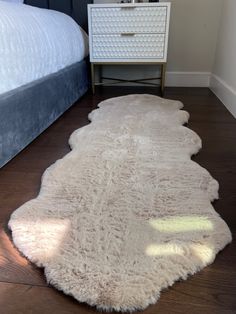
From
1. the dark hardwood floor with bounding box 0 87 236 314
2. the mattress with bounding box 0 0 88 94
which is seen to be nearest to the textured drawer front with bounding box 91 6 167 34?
the mattress with bounding box 0 0 88 94

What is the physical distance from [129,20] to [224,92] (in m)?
0.90

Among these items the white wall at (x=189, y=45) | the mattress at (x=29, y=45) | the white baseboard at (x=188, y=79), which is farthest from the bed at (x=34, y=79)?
the white baseboard at (x=188, y=79)

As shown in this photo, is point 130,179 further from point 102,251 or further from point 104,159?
point 102,251

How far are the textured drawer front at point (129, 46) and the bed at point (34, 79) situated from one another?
208mm

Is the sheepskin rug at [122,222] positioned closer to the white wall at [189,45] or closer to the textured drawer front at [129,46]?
the textured drawer front at [129,46]

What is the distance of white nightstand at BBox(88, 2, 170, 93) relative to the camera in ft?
6.95

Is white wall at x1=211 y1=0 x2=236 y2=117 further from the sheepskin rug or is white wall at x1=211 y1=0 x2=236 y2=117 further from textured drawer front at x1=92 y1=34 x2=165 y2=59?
the sheepskin rug

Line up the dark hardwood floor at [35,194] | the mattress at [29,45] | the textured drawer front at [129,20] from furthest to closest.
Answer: the textured drawer front at [129,20], the mattress at [29,45], the dark hardwood floor at [35,194]

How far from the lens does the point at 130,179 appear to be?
39.4 inches

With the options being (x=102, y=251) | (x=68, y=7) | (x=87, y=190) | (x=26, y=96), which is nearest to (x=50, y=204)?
(x=87, y=190)

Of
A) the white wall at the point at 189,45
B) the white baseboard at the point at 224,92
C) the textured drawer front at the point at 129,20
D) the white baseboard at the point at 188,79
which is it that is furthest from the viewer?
the white baseboard at the point at 188,79

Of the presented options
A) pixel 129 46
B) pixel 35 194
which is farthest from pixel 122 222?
pixel 129 46

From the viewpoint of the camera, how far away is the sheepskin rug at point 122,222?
599 millimetres

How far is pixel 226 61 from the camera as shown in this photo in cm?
217
